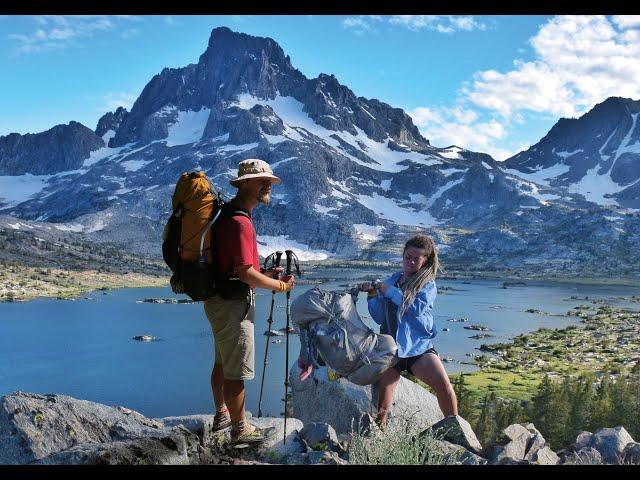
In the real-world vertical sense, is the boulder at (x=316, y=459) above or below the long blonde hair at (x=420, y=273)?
below

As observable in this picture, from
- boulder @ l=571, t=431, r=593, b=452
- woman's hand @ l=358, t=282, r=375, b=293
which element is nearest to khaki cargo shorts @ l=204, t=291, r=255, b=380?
woman's hand @ l=358, t=282, r=375, b=293

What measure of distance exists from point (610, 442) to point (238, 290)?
5.57 meters

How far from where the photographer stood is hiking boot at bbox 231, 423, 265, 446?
6636 millimetres

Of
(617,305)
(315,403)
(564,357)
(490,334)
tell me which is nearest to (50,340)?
(490,334)

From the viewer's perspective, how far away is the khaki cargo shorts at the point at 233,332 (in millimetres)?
6312

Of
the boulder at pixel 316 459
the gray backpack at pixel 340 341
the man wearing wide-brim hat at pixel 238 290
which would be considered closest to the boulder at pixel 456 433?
the gray backpack at pixel 340 341

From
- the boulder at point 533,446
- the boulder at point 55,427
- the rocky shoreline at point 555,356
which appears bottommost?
the rocky shoreline at point 555,356

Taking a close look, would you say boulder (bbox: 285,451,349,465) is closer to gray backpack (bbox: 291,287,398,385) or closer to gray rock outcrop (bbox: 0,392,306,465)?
gray rock outcrop (bbox: 0,392,306,465)

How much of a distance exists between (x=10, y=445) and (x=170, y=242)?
95.4 inches

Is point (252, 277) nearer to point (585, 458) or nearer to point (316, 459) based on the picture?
point (316, 459)

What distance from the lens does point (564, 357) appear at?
79.6 m

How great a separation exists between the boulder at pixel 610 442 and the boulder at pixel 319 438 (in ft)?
11.6

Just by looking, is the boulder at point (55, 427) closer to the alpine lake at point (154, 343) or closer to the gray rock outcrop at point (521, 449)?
the gray rock outcrop at point (521, 449)

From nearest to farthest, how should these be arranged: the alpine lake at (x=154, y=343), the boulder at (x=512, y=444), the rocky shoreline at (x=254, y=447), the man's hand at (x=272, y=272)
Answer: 1. the rocky shoreline at (x=254, y=447)
2. the man's hand at (x=272, y=272)
3. the boulder at (x=512, y=444)
4. the alpine lake at (x=154, y=343)
